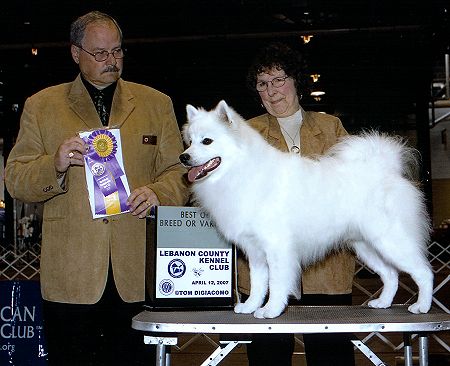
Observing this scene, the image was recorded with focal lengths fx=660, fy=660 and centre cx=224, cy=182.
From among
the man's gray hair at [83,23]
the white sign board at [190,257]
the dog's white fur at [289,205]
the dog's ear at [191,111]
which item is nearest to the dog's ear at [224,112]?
the dog's white fur at [289,205]

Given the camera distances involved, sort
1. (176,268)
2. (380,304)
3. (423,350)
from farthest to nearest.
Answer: (380,304) < (176,268) < (423,350)

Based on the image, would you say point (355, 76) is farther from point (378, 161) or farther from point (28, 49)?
point (378, 161)

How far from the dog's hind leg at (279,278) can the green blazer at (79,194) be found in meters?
0.55

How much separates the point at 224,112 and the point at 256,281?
65 centimetres

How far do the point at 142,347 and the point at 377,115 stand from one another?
14.4 m

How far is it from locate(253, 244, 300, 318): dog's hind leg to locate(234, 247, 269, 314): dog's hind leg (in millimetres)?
104

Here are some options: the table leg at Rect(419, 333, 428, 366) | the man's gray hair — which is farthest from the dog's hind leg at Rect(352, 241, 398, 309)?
the man's gray hair

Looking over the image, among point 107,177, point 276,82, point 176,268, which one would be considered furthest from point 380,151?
point 107,177

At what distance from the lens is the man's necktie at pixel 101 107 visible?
8.85ft

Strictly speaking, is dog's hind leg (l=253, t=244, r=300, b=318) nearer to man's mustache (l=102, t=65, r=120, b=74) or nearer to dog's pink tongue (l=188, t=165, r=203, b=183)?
dog's pink tongue (l=188, t=165, r=203, b=183)

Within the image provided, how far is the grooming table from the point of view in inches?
85.6

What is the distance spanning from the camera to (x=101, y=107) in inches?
107

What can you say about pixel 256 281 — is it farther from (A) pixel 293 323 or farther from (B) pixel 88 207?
(B) pixel 88 207

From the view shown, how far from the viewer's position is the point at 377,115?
1630 cm
